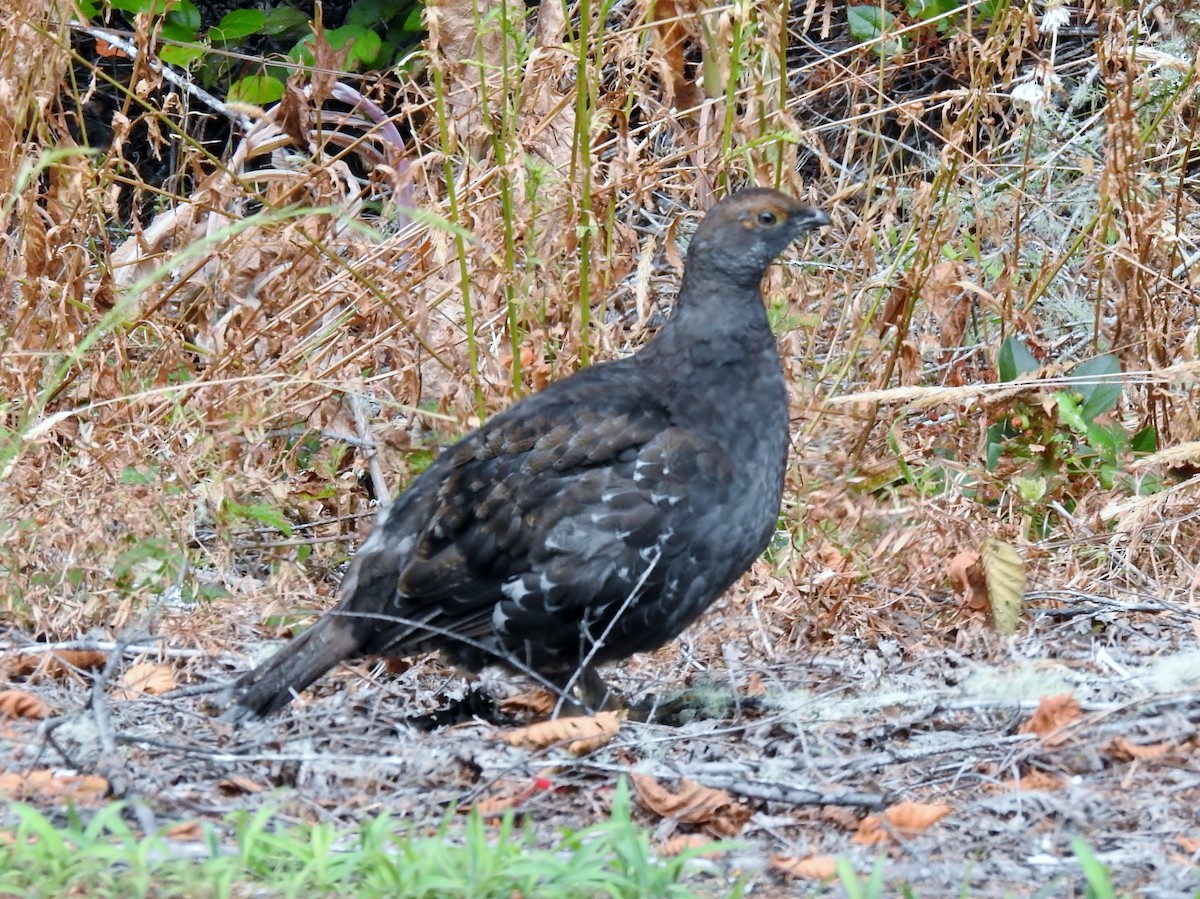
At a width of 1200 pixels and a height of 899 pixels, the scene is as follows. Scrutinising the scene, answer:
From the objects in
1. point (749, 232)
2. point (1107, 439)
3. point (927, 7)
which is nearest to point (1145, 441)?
point (1107, 439)

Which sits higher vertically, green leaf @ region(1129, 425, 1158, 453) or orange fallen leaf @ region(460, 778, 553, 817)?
green leaf @ region(1129, 425, 1158, 453)

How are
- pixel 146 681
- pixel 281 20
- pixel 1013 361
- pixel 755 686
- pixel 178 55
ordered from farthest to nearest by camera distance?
pixel 281 20
pixel 178 55
pixel 1013 361
pixel 755 686
pixel 146 681

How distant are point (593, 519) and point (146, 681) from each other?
4.31 feet

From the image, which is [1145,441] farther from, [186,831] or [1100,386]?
[186,831]

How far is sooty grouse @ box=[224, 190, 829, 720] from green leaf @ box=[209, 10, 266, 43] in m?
4.44

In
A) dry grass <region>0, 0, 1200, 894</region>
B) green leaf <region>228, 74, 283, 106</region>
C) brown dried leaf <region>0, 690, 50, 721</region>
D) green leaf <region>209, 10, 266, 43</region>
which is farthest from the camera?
green leaf <region>209, 10, 266, 43</region>

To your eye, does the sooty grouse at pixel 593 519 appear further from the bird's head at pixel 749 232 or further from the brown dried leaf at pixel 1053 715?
the brown dried leaf at pixel 1053 715

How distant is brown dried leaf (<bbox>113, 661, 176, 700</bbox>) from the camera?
171 inches

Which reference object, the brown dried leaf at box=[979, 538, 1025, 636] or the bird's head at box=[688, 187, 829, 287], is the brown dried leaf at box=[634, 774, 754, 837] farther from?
the bird's head at box=[688, 187, 829, 287]

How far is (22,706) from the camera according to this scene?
4.01 meters

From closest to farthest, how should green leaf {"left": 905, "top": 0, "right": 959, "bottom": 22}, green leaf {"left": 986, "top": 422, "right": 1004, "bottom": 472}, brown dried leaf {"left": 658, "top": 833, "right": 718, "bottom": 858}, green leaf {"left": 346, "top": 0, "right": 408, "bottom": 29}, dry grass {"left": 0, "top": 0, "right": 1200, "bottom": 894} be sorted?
1. brown dried leaf {"left": 658, "top": 833, "right": 718, "bottom": 858}
2. dry grass {"left": 0, "top": 0, "right": 1200, "bottom": 894}
3. green leaf {"left": 986, "top": 422, "right": 1004, "bottom": 472}
4. green leaf {"left": 905, "top": 0, "right": 959, "bottom": 22}
5. green leaf {"left": 346, "top": 0, "right": 408, "bottom": 29}

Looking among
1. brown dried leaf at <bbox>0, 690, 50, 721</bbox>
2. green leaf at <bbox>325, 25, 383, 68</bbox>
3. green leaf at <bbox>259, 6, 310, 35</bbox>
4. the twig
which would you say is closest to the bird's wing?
brown dried leaf at <bbox>0, 690, 50, 721</bbox>

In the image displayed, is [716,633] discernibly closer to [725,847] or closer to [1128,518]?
→ [1128,518]

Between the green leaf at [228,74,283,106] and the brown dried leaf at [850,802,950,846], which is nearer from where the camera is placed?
the brown dried leaf at [850,802,950,846]
